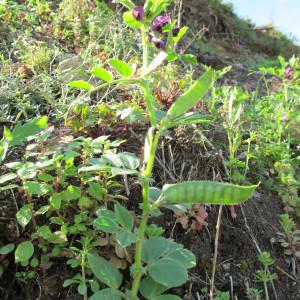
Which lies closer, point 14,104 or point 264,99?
point 14,104

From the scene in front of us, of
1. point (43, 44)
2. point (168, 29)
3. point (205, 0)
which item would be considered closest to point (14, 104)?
point (43, 44)

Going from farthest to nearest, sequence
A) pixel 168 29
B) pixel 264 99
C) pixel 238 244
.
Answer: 1. pixel 264 99
2. pixel 238 244
3. pixel 168 29

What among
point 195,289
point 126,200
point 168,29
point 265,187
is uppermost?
point 168,29

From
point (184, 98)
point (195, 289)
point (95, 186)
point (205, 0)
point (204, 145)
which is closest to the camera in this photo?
point (184, 98)

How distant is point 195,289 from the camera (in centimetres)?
180

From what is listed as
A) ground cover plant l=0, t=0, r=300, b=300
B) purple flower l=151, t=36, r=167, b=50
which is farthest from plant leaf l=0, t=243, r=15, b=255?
purple flower l=151, t=36, r=167, b=50

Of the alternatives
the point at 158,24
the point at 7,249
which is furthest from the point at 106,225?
the point at 158,24

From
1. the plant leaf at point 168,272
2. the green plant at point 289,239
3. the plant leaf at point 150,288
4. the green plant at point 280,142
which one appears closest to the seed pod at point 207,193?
the plant leaf at point 168,272

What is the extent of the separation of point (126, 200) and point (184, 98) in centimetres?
72

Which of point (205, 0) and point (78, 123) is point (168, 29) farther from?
point (205, 0)

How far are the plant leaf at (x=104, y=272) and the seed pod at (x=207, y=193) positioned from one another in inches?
12.9

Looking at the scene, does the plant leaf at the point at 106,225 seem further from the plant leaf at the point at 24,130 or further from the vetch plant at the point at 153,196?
the plant leaf at the point at 24,130

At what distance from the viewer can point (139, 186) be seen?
1960 millimetres

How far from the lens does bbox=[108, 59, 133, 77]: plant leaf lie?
1.35 metres
